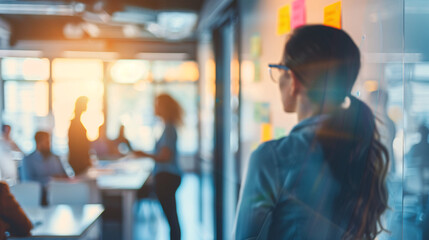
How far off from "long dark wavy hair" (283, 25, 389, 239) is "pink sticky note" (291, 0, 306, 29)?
0.98 m

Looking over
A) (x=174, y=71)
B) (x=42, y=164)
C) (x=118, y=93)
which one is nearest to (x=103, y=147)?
(x=118, y=93)

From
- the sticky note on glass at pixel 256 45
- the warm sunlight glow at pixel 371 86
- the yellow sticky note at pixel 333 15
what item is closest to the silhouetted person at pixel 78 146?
the sticky note on glass at pixel 256 45

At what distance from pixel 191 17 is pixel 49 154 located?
328cm

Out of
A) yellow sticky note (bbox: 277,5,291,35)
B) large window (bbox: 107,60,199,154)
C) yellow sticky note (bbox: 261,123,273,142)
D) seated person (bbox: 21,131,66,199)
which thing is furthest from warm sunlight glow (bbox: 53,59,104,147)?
yellow sticky note (bbox: 277,5,291,35)

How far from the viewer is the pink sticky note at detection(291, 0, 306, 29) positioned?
2162mm

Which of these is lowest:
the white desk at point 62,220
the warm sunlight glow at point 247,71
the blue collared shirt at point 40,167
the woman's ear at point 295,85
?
the white desk at point 62,220

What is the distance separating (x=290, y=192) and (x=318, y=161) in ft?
0.39

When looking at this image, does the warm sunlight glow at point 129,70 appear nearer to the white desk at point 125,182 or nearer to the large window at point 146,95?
the large window at point 146,95

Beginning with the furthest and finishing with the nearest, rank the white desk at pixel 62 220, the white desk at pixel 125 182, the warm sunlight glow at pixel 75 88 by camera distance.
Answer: the warm sunlight glow at pixel 75 88, the white desk at pixel 125 182, the white desk at pixel 62 220

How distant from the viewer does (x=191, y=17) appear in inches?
264

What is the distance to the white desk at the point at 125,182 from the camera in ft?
14.8

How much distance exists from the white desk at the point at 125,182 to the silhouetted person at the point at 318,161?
3507 mm

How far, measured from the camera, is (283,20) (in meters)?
2.51

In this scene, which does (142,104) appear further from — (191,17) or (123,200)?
(123,200)
